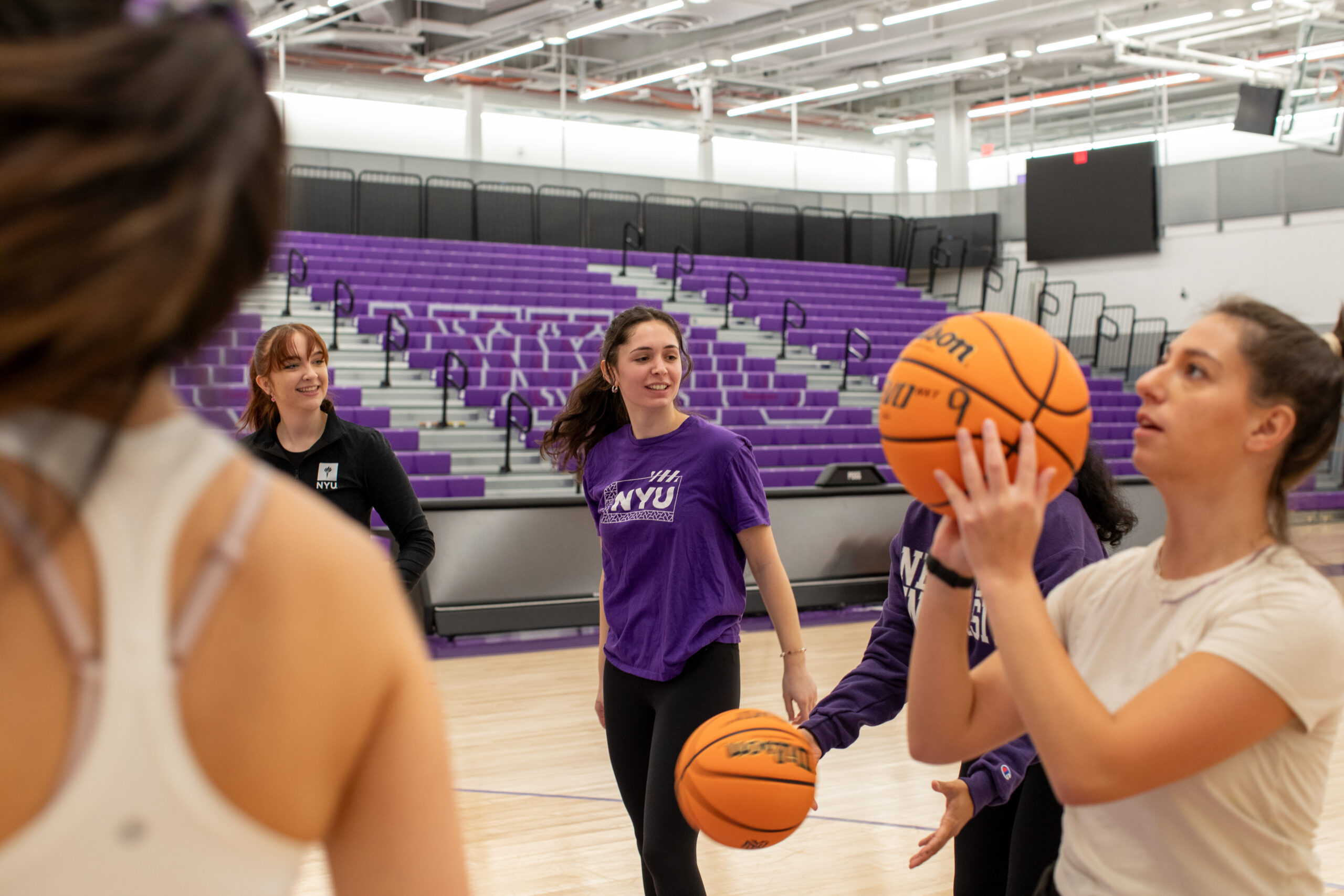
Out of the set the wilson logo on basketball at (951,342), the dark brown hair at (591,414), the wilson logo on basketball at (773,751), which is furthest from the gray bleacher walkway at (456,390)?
the wilson logo on basketball at (951,342)

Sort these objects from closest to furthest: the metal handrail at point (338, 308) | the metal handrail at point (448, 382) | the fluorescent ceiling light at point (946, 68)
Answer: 1. the metal handrail at point (448, 382)
2. the metal handrail at point (338, 308)
3. the fluorescent ceiling light at point (946, 68)

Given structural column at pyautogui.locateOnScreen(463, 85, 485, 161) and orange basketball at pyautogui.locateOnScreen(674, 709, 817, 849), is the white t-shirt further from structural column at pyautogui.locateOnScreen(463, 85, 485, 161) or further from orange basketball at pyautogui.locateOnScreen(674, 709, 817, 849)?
structural column at pyautogui.locateOnScreen(463, 85, 485, 161)

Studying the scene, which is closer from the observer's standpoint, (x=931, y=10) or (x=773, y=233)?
(x=931, y=10)

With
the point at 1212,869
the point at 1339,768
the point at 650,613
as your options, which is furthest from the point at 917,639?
the point at 1339,768

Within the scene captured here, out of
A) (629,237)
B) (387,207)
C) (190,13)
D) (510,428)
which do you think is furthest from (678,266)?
(190,13)

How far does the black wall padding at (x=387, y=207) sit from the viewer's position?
17.8 m

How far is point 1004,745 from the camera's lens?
6.76 feet

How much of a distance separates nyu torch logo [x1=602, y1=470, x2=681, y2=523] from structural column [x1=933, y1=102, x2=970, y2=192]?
1969 cm

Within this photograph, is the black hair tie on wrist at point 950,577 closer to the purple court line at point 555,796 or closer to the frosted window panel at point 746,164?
the purple court line at point 555,796

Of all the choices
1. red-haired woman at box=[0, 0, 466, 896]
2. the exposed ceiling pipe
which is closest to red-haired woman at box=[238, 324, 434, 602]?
red-haired woman at box=[0, 0, 466, 896]

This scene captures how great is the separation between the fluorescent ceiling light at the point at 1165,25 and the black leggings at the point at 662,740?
49.0 ft

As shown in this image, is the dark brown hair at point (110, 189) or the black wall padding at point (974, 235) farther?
the black wall padding at point (974, 235)

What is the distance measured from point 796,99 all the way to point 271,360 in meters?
18.7

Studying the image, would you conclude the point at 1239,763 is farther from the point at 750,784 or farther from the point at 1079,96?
the point at 1079,96
